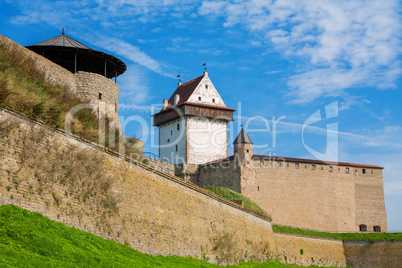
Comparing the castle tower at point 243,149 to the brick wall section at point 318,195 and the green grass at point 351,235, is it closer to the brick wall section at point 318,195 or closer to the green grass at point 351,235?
the brick wall section at point 318,195

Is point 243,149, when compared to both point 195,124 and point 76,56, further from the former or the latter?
point 76,56

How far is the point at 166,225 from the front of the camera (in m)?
18.0

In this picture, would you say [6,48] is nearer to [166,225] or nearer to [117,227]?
[117,227]

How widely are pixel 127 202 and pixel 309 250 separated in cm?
2456

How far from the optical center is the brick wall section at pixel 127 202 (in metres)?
11.4

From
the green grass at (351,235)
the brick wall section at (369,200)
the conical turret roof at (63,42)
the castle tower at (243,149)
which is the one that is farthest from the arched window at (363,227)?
the conical turret roof at (63,42)

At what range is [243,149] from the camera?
4159cm

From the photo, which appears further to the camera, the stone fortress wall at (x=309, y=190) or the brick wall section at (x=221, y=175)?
the stone fortress wall at (x=309, y=190)

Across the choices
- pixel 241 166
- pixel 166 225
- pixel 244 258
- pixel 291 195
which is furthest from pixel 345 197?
pixel 166 225

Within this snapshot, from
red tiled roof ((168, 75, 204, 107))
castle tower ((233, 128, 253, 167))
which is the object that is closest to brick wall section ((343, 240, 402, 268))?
castle tower ((233, 128, 253, 167))

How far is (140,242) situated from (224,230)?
27.7 feet

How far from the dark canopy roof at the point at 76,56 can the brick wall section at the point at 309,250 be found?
57.9ft

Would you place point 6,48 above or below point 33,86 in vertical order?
above

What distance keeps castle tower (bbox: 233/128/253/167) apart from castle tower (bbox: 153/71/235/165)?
26.9ft
